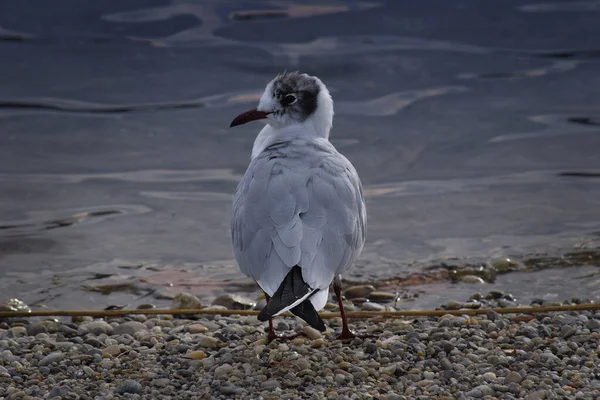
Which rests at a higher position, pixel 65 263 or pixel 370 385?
pixel 370 385

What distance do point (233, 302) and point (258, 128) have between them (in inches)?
192

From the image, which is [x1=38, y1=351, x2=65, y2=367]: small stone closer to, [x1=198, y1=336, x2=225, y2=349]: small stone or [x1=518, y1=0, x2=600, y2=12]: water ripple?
[x1=198, y1=336, x2=225, y2=349]: small stone

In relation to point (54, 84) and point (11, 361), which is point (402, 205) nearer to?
point (11, 361)

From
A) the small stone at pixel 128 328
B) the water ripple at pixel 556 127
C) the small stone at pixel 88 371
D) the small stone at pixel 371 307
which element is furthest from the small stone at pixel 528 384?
the water ripple at pixel 556 127

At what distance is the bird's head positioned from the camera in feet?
18.9

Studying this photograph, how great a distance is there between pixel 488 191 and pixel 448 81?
332cm

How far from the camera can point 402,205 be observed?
28.8ft

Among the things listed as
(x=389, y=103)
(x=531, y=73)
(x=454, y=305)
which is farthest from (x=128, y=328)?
(x=531, y=73)

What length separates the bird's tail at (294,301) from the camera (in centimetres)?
419

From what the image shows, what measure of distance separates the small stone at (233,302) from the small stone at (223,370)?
1.71 metres

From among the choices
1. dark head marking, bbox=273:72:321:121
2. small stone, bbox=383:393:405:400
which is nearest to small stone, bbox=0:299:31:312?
dark head marking, bbox=273:72:321:121

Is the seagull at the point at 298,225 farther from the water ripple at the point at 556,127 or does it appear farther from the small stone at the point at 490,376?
the water ripple at the point at 556,127

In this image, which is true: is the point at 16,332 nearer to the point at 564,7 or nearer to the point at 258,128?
the point at 258,128

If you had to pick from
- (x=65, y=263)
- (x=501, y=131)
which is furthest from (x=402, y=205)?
(x=65, y=263)
